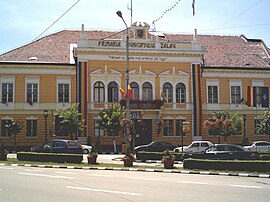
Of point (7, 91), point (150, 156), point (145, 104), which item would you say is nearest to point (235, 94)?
point (145, 104)

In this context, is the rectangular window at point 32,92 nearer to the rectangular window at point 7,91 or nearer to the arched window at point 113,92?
the rectangular window at point 7,91

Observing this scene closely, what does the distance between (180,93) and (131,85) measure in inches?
221

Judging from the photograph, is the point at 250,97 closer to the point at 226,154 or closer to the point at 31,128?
the point at 226,154

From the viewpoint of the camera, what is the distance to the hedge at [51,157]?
81.9 feet

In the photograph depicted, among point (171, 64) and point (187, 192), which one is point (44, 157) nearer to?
point (187, 192)

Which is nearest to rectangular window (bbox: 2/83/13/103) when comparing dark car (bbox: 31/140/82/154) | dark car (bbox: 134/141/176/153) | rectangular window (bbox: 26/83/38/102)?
rectangular window (bbox: 26/83/38/102)

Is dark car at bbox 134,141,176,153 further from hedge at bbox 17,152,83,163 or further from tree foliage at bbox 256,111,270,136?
tree foliage at bbox 256,111,270,136

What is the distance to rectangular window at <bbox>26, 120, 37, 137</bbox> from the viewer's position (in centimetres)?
3984

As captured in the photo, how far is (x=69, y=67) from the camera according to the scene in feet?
134

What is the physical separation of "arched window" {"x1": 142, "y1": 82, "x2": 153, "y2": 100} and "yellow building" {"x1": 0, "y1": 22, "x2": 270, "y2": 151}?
0.36ft

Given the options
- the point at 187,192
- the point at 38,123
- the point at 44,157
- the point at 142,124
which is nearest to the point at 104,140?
the point at 142,124

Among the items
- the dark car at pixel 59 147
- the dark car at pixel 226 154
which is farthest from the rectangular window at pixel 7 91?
the dark car at pixel 226 154

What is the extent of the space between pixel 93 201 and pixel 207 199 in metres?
3.14

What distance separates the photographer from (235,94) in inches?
1729
